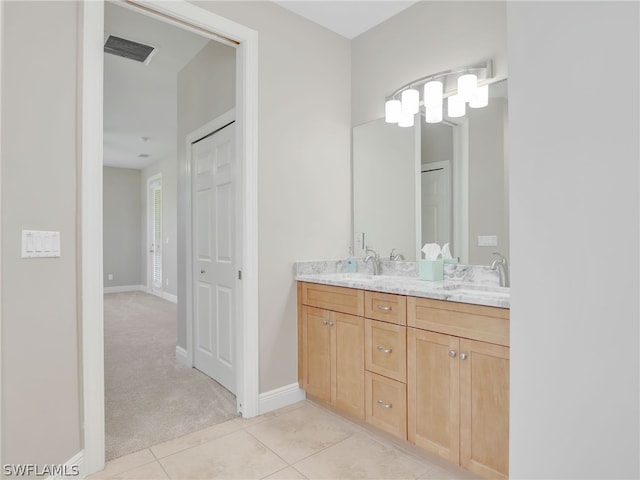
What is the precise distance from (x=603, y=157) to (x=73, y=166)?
195 centimetres

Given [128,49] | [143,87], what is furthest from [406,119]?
[143,87]

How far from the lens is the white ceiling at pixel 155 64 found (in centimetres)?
263

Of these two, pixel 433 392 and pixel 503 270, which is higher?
pixel 503 270

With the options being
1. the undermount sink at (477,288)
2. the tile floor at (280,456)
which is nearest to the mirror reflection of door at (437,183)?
the undermount sink at (477,288)

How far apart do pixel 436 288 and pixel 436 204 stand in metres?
0.75

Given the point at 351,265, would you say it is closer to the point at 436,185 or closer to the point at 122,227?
the point at 436,185

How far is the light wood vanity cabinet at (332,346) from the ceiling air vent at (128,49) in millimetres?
2329

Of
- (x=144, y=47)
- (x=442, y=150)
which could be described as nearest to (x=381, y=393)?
(x=442, y=150)

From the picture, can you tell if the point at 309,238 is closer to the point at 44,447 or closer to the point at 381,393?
the point at 381,393

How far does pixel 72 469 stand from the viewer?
174 cm

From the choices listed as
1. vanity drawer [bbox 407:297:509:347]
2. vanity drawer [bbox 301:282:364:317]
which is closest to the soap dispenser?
vanity drawer [bbox 301:282:364:317]

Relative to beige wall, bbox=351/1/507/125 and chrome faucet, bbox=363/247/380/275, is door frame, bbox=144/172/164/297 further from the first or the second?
chrome faucet, bbox=363/247/380/275

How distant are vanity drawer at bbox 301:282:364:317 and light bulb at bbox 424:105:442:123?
121 centimetres

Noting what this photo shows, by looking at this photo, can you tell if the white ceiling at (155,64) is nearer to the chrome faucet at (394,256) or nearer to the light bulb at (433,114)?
the light bulb at (433,114)
